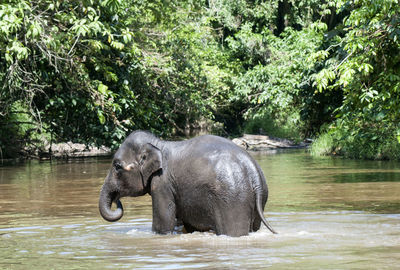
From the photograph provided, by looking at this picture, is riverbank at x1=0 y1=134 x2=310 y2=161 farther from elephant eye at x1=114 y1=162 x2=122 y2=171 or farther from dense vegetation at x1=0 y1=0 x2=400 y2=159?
elephant eye at x1=114 y1=162 x2=122 y2=171

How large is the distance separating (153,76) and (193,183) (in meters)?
14.9

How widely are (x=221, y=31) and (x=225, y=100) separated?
693 cm

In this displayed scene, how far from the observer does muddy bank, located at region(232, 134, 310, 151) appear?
28422 millimetres

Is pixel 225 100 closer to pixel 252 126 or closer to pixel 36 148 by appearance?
pixel 252 126

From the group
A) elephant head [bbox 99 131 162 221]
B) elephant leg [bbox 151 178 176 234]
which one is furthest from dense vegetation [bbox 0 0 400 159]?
elephant leg [bbox 151 178 176 234]

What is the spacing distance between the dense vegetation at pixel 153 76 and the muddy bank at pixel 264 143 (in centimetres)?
74

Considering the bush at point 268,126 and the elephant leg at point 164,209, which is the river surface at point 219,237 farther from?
the bush at point 268,126

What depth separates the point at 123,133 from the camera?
1928cm

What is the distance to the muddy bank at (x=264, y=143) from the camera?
28422 millimetres

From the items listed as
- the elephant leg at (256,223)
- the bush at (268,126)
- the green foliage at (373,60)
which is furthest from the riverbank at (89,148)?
the elephant leg at (256,223)

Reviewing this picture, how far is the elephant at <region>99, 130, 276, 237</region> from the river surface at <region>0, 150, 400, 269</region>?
175mm

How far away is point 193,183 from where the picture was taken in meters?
7.45

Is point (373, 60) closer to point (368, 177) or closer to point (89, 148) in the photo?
point (368, 177)

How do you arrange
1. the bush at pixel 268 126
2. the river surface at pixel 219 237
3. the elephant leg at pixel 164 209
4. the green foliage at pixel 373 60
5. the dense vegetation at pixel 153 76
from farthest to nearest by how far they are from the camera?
the bush at pixel 268 126
the dense vegetation at pixel 153 76
the green foliage at pixel 373 60
the elephant leg at pixel 164 209
the river surface at pixel 219 237
